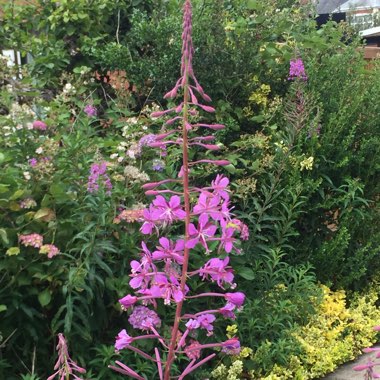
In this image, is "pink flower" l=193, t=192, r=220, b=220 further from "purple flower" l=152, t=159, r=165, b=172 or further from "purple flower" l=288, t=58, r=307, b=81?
"purple flower" l=288, t=58, r=307, b=81

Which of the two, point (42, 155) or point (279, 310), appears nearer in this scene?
point (42, 155)

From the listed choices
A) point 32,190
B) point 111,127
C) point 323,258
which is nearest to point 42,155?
point 32,190

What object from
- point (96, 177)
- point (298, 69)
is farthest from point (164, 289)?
point (298, 69)

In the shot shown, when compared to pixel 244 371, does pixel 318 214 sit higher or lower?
higher

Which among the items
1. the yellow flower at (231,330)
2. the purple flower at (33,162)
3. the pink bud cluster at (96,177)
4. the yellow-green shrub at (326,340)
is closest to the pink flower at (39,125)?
the purple flower at (33,162)

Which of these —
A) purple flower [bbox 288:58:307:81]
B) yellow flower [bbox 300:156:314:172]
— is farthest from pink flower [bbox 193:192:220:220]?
purple flower [bbox 288:58:307:81]

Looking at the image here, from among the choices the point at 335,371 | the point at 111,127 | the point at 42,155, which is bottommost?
the point at 335,371

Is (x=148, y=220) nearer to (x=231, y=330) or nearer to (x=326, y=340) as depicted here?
(x=231, y=330)

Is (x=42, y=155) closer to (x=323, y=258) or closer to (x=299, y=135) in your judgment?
(x=299, y=135)

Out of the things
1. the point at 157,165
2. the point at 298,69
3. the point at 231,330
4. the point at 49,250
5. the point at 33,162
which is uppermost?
the point at 298,69

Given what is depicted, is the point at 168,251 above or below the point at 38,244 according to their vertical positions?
above

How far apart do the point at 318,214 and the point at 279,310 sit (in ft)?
3.85

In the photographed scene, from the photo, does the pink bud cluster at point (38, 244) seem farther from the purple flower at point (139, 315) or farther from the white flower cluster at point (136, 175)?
the white flower cluster at point (136, 175)

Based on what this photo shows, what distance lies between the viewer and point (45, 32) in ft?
17.4
